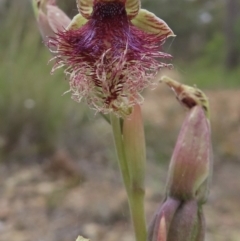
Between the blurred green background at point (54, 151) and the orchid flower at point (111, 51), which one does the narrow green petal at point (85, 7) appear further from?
the blurred green background at point (54, 151)

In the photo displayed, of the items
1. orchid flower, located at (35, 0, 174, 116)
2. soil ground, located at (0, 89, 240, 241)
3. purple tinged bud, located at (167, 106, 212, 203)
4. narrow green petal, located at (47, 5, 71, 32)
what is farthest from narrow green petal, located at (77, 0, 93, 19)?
soil ground, located at (0, 89, 240, 241)

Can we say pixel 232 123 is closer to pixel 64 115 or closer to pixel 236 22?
pixel 64 115

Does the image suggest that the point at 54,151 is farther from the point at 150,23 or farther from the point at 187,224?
the point at 150,23

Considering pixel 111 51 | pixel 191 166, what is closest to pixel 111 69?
pixel 111 51

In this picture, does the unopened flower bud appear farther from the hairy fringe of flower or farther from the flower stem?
the hairy fringe of flower

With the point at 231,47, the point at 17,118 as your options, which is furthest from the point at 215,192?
the point at 231,47
